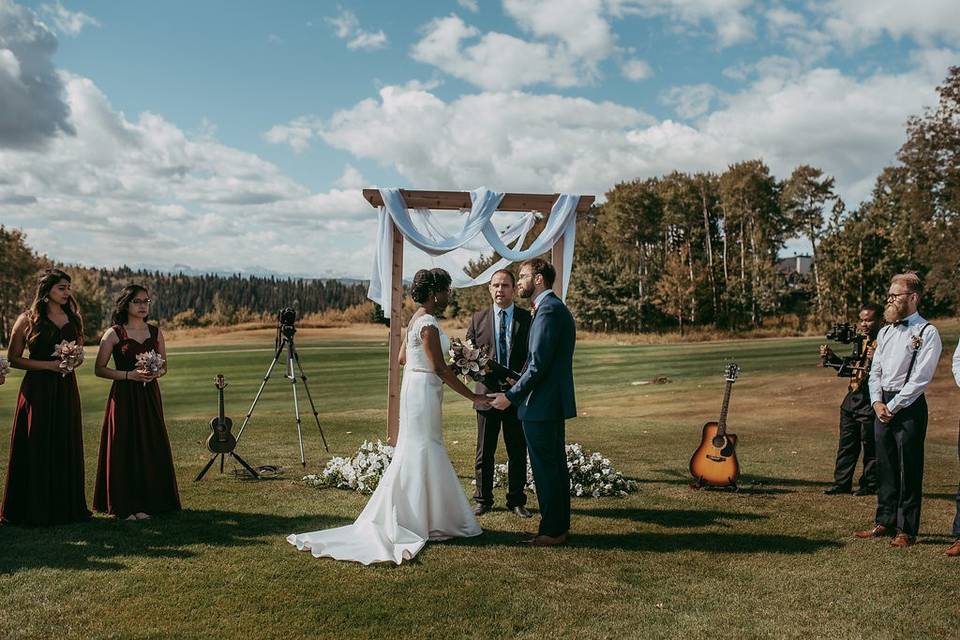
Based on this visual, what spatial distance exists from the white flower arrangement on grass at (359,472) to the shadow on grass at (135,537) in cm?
101

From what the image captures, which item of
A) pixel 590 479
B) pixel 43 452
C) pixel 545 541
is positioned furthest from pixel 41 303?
pixel 590 479

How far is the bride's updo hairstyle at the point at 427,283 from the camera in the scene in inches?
247

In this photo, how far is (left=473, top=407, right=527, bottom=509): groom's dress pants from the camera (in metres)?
7.41

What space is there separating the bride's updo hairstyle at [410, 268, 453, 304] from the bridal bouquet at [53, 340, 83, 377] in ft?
10.3

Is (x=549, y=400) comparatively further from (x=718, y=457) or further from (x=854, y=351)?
(x=854, y=351)

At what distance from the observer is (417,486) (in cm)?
630

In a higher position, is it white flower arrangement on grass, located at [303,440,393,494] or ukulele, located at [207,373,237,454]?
ukulele, located at [207,373,237,454]

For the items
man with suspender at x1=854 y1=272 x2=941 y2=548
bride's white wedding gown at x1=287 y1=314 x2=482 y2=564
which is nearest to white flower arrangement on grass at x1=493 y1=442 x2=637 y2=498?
bride's white wedding gown at x1=287 y1=314 x2=482 y2=564

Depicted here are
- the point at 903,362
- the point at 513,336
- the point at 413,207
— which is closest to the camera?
the point at 903,362

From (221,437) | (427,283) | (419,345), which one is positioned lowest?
(221,437)

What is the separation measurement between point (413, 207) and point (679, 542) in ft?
15.3

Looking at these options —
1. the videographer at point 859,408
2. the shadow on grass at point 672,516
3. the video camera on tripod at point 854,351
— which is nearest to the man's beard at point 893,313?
the videographer at point 859,408

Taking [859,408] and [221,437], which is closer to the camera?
[859,408]

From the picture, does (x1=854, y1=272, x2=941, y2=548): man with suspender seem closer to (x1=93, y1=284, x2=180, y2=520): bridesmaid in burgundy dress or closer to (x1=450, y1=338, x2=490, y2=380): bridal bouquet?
(x1=450, y1=338, x2=490, y2=380): bridal bouquet
